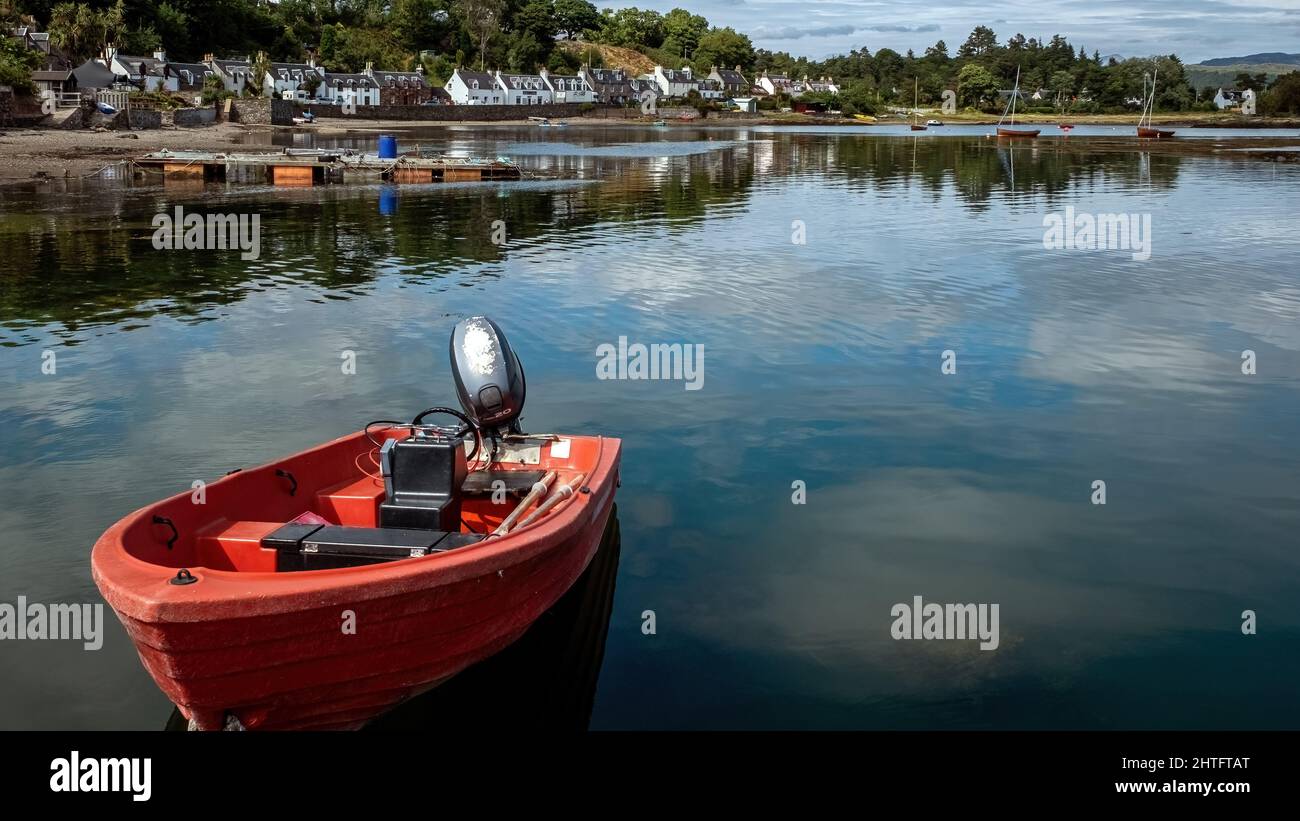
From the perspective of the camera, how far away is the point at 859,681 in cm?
1071

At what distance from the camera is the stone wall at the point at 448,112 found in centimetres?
14850

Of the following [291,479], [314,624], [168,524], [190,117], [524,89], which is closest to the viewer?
[314,624]

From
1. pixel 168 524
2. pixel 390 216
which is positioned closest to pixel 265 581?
pixel 168 524

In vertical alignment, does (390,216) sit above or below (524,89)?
below

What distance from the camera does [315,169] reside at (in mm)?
61250

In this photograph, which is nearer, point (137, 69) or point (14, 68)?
point (14, 68)

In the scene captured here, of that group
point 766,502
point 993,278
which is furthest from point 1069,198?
point 766,502

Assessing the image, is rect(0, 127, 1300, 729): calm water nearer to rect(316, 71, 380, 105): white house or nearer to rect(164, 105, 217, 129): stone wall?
rect(164, 105, 217, 129): stone wall

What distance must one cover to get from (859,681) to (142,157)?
63019mm

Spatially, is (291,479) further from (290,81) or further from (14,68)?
(290,81)

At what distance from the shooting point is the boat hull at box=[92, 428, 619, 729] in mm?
8234

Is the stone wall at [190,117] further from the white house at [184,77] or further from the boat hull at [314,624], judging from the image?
the boat hull at [314,624]

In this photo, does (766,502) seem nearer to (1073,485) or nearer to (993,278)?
(1073,485)

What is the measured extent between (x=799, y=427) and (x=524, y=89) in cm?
18207
